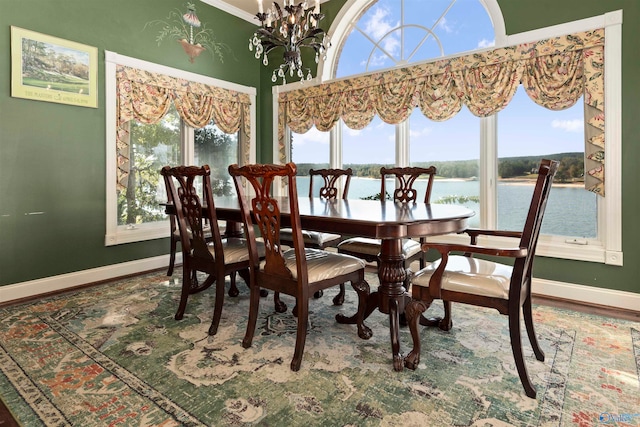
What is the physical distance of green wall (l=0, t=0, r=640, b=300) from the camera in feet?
8.96

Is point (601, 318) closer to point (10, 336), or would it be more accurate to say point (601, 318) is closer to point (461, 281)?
point (461, 281)

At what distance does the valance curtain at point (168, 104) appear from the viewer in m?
3.56

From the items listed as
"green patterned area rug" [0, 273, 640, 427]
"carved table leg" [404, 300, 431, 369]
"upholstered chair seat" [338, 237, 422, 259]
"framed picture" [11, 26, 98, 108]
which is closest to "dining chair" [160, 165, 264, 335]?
"green patterned area rug" [0, 273, 640, 427]

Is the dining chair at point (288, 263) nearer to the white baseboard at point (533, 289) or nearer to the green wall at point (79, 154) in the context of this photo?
the white baseboard at point (533, 289)

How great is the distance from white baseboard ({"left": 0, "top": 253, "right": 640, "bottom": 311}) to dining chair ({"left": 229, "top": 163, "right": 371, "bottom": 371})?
181cm

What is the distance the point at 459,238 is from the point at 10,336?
3481mm

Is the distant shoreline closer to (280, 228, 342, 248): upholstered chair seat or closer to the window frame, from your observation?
the window frame

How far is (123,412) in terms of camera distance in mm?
1512

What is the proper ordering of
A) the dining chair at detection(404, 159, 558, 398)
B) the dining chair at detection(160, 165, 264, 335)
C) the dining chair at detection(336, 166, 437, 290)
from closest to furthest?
the dining chair at detection(404, 159, 558, 398) → the dining chair at detection(160, 165, 264, 335) → the dining chair at detection(336, 166, 437, 290)

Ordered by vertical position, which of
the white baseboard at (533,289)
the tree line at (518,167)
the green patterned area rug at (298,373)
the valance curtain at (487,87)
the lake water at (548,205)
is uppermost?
the valance curtain at (487,87)

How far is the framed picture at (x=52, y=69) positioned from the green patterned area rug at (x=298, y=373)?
1777 millimetres

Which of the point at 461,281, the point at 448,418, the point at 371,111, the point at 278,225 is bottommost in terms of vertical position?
the point at 448,418

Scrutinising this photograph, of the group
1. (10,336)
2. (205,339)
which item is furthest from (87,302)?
(205,339)

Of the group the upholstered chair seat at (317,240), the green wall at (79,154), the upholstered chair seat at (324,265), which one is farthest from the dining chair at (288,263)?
the green wall at (79,154)
